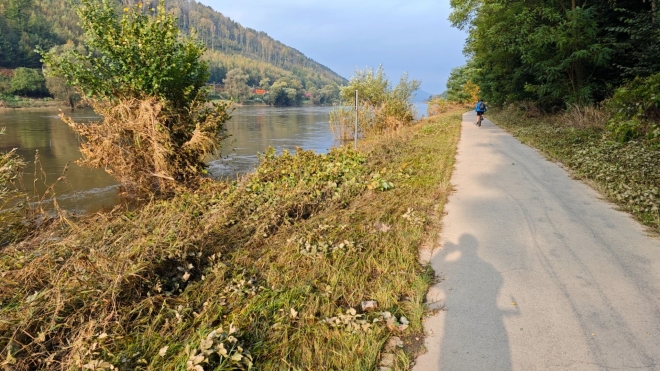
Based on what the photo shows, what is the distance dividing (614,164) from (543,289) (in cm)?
620

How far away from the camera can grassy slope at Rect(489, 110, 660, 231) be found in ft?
17.8

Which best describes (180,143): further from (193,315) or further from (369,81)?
A: (369,81)

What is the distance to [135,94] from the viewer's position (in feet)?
28.4

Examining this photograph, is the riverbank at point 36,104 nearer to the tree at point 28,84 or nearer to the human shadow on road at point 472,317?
the tree at point 28,84

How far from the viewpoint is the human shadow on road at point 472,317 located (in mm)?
2502

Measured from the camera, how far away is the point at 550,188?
21.9 feet

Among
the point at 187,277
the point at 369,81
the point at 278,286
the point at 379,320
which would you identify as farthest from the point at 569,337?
the point at 369,81

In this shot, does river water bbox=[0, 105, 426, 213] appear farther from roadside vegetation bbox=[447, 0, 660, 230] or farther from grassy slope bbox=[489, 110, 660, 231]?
roadside vegetation bbox=[447, 0, 660, 230]

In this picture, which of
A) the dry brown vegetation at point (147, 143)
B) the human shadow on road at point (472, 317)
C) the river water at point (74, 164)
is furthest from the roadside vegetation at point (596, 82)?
the dry brown vegetation at point (147, 143)

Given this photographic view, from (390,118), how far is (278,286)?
53.2ft

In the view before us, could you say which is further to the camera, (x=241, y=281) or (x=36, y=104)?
(x=36, y=104)

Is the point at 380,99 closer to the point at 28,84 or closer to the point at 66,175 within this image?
the point at 66,175

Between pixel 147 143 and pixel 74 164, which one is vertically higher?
pixel 147 143

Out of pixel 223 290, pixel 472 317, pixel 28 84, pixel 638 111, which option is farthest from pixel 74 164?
pixel 28 84
